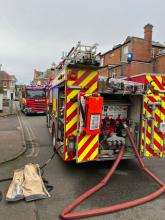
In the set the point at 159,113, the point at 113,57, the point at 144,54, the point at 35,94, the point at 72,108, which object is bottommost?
the point at 159,113

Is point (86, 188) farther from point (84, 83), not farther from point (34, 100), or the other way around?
point (34, 100)

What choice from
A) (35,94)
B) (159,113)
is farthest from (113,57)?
(159,113)

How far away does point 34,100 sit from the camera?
18781mm

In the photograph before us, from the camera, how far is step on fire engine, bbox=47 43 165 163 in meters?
4.69

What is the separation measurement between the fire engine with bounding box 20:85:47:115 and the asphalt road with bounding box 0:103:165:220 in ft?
40.3

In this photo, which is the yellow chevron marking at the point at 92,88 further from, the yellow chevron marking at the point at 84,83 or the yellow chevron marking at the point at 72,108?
the yellow chevron marking at the point at 72,108

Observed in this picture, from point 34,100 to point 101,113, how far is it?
48.9ft

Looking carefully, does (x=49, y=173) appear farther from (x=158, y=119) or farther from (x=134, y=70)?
(x=134, y=70)

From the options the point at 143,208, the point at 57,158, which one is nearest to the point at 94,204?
the point at 143,208

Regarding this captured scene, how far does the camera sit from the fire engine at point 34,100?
1875cm

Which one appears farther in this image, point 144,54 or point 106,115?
point 144,54

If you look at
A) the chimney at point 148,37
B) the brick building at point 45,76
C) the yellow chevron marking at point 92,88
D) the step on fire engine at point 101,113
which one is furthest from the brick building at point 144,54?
the yellow chevron marking at point 92,88

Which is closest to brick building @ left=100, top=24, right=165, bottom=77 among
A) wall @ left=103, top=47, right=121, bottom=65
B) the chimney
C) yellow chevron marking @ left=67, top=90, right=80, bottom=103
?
the chimney

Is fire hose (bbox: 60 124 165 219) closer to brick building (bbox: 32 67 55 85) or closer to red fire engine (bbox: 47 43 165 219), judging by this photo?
red fire engine (bbox: 47 43 165 219)
